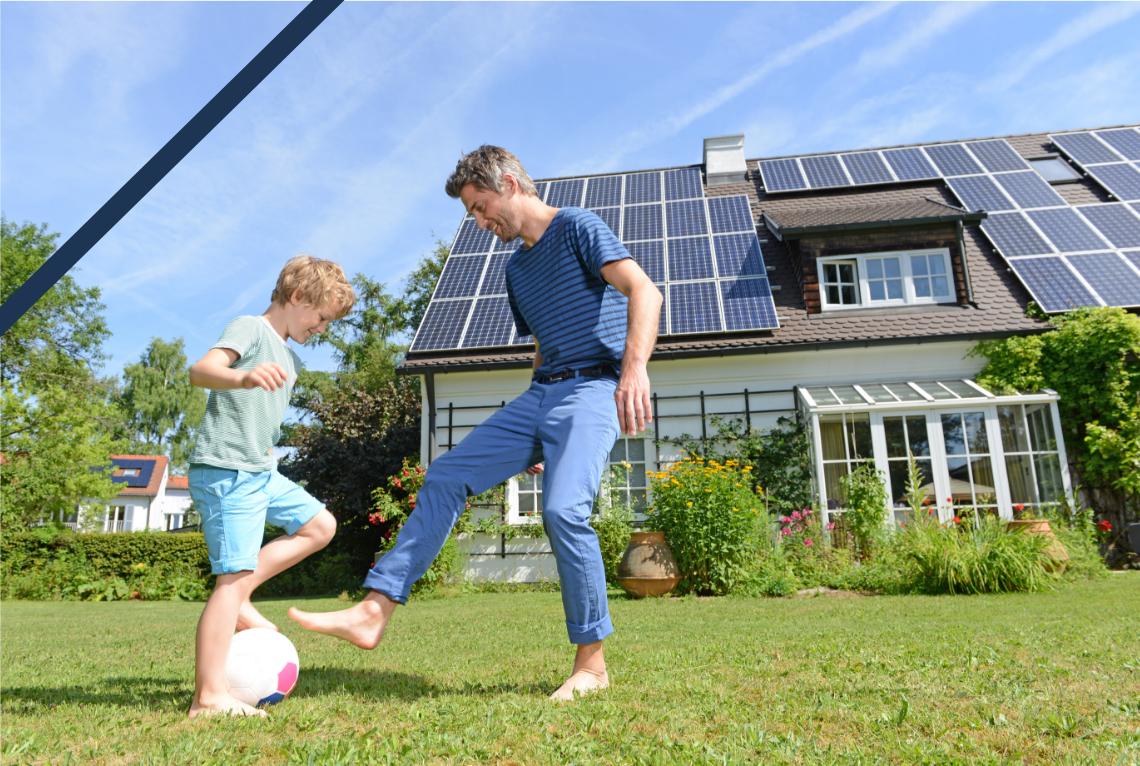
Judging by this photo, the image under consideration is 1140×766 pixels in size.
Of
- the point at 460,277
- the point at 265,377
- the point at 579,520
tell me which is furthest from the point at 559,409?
the point at 460,277

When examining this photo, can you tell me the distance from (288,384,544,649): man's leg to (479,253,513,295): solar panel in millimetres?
9868

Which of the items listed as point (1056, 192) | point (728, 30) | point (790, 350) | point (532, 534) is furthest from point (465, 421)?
point (1056, 192)

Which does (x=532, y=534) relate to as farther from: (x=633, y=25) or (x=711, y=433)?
(x=633, y=25)

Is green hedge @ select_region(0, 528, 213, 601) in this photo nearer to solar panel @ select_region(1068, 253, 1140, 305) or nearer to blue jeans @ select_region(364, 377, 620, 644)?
blue jeans @ select_region(364, 377, 620, 644)

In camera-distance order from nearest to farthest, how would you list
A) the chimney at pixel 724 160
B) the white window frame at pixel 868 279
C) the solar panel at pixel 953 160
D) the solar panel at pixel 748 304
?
the solar panel at pixel 748 304
the white window frame at pixel 868 279
the solar panel at pixel 953 160
the chimney at pixel 724 160

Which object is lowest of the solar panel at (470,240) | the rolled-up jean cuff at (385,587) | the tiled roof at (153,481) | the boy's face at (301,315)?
the rolled-up jean cuff at (385,587)

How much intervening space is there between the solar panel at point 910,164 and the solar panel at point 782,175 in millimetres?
1825

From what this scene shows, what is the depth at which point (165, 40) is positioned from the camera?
6.54 ft

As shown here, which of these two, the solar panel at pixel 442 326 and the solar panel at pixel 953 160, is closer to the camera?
the solar panel at pixel 442 326

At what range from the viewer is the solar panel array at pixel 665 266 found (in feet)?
37.4

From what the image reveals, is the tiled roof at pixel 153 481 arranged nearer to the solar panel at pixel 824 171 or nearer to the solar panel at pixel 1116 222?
the solar panel at pixel 824 171

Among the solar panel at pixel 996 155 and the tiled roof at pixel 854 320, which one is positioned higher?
the solar panel at pixel 996 155

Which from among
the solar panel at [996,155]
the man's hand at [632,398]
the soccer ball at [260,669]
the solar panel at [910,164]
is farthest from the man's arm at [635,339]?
the solar panel at [996,155]

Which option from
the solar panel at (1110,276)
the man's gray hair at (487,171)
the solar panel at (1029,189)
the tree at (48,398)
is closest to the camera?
the man's gray hair at (487,171)
